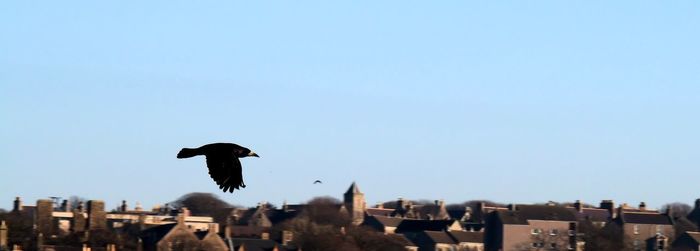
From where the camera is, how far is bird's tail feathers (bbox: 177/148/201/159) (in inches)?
1428

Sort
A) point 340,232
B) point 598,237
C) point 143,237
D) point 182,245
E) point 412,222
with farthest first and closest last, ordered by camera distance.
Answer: point 412,222, point 598,237, point 340,232, point 143,237, point 182,245

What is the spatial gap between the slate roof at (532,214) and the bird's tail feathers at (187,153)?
472 ft

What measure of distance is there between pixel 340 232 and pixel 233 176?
113923mm

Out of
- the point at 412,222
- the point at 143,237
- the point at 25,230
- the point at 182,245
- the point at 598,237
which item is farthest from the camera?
the point at 412,222

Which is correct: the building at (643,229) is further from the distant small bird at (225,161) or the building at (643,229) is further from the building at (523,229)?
the distant small bird at (225,161)

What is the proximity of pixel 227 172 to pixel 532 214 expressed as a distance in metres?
149

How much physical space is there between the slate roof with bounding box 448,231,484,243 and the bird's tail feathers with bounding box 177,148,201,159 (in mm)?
149497

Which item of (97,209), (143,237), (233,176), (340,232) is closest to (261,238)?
(340,232)

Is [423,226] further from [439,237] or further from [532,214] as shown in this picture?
[532,214]

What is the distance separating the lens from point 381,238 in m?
154

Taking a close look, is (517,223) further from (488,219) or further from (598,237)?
(598,237)

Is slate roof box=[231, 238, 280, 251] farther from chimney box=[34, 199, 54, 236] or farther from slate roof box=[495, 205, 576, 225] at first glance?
slate roof box=[495, 205, 576, 225]

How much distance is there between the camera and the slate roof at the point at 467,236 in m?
188

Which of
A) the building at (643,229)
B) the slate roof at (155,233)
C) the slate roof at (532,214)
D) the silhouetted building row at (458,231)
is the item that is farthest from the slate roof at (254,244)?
the building at (643,229)
